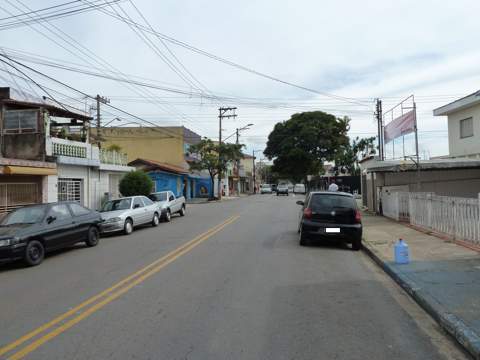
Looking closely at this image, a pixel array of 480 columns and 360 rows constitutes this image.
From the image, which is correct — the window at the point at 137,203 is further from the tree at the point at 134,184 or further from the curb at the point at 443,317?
the curb at the point at 443,317

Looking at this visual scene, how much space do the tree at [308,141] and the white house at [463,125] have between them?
33.7 m

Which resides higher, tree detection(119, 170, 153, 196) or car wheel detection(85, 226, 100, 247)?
tree detection(119, 170, 153, 196)

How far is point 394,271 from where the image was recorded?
8.59 meters

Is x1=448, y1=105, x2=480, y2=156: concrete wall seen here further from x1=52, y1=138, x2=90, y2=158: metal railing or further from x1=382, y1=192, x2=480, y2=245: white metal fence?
x1=52, y1=138, x2=90, y2=158: metal railing

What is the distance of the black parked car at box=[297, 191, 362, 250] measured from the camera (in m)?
12.3

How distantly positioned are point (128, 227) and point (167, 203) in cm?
543

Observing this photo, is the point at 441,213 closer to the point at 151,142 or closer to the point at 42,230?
the point at 42,230

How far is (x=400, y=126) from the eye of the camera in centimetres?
2067

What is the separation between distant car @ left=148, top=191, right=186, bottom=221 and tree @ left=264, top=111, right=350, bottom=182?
36903mm

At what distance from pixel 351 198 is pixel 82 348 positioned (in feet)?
31.3

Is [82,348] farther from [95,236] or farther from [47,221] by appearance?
[95,236]

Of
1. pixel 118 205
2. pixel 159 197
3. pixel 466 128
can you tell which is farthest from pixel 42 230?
pixel 466 128

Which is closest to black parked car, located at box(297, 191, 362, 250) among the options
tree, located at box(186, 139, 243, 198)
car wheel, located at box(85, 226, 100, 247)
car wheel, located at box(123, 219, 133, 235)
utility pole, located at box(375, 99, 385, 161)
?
car wheel, located at box(85, 226, 100, 247)

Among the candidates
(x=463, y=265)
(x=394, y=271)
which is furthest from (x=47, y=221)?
(x=463, y=265)
